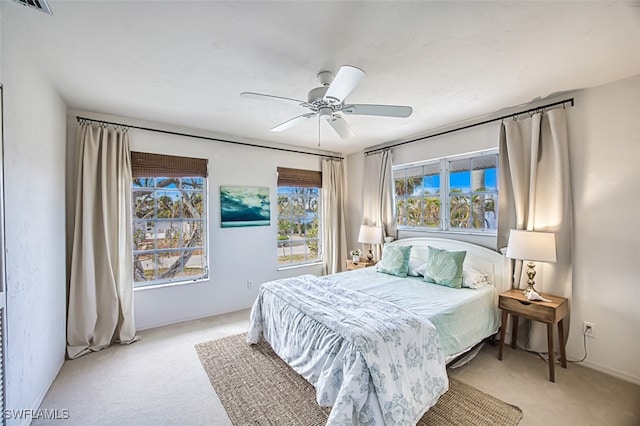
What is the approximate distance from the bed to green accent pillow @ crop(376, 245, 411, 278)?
0.01m

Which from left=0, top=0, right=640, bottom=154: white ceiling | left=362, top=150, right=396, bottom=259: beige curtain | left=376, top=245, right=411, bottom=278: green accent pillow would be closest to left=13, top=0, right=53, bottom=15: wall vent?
left=0, top=0, right=640, bottom=154: white ceiling

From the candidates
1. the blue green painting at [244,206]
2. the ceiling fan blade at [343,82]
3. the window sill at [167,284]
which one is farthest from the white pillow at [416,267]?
the window sill at [167,284]

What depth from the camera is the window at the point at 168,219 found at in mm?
3543

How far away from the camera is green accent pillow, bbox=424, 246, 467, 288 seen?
10.00ft

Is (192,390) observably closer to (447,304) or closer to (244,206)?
(447,304)

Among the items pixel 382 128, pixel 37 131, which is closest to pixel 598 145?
pixel 382 128

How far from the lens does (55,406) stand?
210 cm

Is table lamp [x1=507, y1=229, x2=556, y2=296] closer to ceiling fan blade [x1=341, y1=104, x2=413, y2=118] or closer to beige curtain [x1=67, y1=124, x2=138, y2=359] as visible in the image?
ceiling fan blade [x1=341, y1=104, x2=413, y2=118]

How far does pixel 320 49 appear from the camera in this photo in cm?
191

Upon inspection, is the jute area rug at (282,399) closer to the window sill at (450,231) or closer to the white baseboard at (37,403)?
the white baseboard at (37,403)

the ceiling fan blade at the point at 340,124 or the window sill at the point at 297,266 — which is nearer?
the ceiling fan blade at the point at 340,124

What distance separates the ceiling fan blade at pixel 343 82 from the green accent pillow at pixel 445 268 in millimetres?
2218

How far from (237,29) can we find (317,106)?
30.2 inches

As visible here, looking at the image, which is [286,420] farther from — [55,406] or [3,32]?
[3,32]
